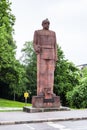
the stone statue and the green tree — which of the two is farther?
the green tree

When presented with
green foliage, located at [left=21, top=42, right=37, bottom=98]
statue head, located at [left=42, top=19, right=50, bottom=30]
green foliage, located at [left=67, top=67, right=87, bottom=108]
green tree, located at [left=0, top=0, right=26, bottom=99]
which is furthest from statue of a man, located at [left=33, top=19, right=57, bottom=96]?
green foliage, located at [left=21, top=42, right=37, bottom=98]

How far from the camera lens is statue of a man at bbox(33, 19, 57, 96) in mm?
20219

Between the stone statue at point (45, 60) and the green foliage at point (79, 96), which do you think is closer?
the stone statue at point (45, 60)

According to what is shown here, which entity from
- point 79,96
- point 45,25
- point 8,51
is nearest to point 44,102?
point 45,25

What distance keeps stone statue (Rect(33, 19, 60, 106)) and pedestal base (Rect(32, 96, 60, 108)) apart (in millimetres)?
173

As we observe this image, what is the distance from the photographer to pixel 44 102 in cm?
1998

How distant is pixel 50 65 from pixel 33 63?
48.0 metres

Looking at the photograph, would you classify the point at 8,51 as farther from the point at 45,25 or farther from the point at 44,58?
the point at 44,58

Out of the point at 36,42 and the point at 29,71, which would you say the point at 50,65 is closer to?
the point at 36,42

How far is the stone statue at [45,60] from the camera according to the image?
2020 centimetres

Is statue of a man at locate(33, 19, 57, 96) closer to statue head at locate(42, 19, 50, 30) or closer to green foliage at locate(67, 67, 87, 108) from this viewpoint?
statue head at locate(42, 19, 50, 30)

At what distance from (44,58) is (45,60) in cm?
14

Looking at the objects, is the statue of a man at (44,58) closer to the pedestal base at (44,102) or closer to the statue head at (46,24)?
the statue head at (46,24)

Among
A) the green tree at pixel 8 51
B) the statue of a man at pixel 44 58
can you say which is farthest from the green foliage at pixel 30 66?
the statue of a man at pixel 44 58
